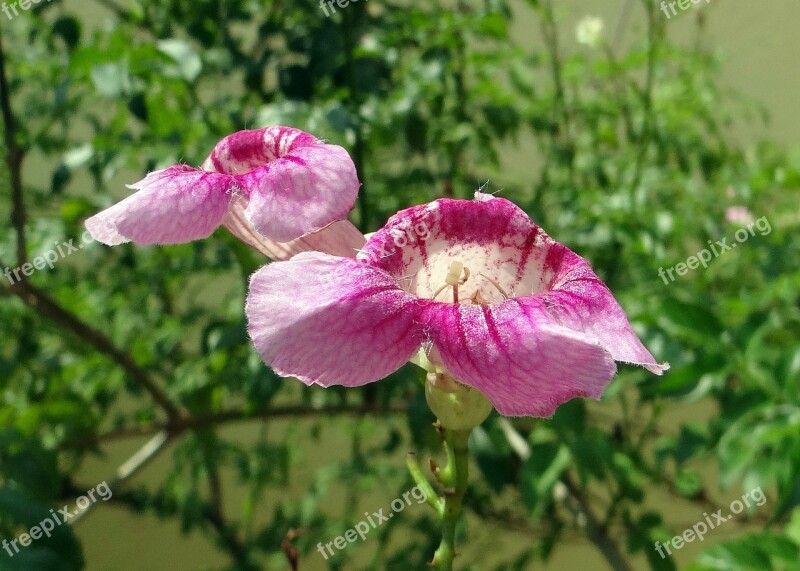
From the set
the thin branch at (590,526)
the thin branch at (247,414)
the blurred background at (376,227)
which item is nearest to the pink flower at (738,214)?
the blurred background at (376,227)

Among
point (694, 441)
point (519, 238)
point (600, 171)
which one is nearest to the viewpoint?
point (519, 238)

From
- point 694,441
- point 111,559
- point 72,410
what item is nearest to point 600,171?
point 694,441

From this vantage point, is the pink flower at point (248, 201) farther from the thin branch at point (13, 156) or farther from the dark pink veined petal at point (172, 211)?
the thin branch at point (13, 156)

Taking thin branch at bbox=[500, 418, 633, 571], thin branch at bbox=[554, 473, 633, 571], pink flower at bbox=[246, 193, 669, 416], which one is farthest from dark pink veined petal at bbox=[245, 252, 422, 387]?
thin branch at bbox=[554, 473, 633, 571]

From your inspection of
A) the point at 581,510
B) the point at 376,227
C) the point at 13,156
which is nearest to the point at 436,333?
the point at 13,156

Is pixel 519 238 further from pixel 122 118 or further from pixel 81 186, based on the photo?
pixel 81 186

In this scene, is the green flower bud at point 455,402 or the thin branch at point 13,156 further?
the thin branch at point 13,156

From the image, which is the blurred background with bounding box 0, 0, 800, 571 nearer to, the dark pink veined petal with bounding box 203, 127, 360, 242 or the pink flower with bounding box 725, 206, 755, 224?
the pink flower with bounding box 725, 206, 755, 224
